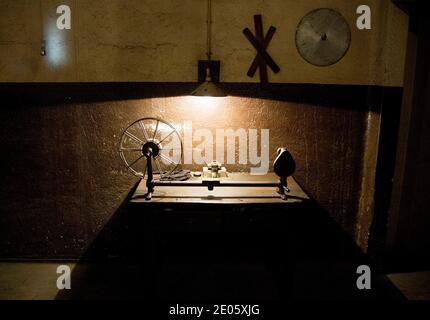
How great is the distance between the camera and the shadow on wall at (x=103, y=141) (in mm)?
4703

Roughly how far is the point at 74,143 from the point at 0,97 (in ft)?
3.60

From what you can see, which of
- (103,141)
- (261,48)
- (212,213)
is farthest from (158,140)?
(261,48)

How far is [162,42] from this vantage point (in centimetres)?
461

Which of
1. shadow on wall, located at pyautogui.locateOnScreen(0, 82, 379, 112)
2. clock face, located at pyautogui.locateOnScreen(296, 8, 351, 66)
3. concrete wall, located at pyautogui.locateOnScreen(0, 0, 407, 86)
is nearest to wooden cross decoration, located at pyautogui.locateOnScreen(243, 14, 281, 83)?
concrete wall, located at pyautogui.locateOnScreen(0, 0, 407, 86)

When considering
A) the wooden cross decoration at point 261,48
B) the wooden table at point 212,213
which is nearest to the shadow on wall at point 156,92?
the wooden cross decoration at point 261,48

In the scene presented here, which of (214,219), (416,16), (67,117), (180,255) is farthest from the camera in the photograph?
(180,255)

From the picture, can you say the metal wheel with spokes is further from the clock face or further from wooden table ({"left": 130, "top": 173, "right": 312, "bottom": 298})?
the clock face

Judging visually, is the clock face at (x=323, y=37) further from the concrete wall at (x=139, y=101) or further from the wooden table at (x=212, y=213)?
the wooden table at (x=212, y=213)

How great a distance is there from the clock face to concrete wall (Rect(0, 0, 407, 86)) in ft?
0.24

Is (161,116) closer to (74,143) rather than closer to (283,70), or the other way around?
(74,143)

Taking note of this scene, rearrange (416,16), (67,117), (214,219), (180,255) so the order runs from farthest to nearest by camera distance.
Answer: (180,255)
(67,117)
(416,16)
(214,219)

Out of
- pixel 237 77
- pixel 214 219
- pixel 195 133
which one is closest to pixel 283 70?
pixel 237 77

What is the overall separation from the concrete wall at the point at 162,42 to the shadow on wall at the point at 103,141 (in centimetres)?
18

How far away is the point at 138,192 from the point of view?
4.05 meters
